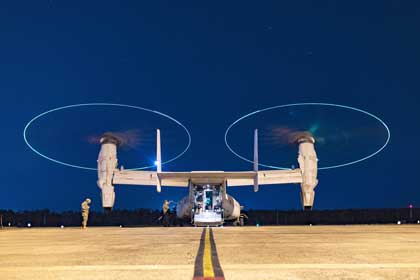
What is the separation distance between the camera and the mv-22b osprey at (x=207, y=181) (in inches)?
1687

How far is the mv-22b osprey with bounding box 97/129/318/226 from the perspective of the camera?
42.8 metres

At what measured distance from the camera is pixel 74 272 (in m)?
7.36

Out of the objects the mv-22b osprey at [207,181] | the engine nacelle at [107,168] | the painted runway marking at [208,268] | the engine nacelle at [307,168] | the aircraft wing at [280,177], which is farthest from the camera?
the aircraft wing at [280,177]

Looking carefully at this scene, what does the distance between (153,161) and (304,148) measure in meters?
17.7

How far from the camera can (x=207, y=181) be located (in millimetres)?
42344

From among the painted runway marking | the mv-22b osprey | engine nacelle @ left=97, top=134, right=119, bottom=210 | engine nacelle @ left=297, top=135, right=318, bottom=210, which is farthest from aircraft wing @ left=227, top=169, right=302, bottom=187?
the painted runway marking

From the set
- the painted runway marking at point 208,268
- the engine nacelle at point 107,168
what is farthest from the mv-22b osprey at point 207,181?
the painted runway marking at point 208,268

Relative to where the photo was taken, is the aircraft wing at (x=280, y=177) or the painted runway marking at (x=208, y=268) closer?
the painted runway marking at (x=208, y=268)

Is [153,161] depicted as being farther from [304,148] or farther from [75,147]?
[304,148]

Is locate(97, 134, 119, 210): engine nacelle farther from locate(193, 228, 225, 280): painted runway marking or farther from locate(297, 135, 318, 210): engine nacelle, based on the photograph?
locate(193, 228, 225, 280): painted runway marking

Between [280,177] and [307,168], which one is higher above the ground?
[307,168]

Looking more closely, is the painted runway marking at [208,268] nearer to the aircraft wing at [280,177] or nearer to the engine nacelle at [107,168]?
the engine nacelle at [107,168]

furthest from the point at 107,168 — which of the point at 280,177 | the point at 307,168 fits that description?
the point at 307,168

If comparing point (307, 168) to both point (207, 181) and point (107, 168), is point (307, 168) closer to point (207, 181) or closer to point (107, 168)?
point (207, 181)
